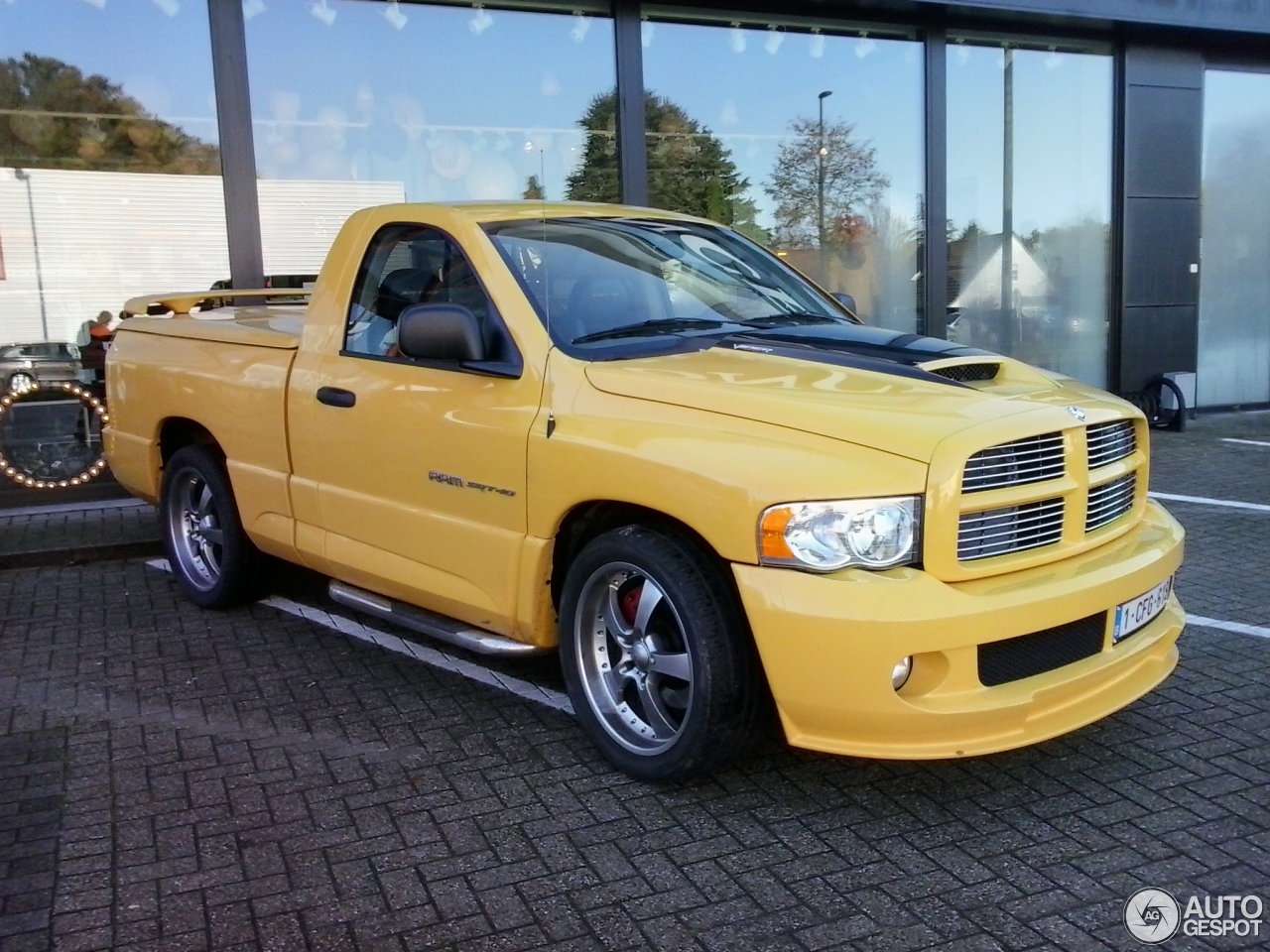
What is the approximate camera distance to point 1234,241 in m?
13.4

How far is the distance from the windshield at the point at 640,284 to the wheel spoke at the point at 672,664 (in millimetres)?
1153

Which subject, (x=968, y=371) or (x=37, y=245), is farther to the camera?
(x=37, y=245)

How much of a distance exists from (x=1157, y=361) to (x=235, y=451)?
10.7 metres

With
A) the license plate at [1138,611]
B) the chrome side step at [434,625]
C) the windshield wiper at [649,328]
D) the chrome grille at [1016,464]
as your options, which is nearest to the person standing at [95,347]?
the chrome side step at [434,625]

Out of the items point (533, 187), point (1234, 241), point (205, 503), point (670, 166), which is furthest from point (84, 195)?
point (1234, 241)

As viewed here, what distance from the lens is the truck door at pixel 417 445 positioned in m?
4.16

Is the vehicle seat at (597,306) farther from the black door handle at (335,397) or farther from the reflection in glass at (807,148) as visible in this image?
the reflection in glass at (807,148)

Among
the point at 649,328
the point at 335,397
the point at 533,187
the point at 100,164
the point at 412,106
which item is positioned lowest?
the point at 335,397

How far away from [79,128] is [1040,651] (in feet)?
26.9

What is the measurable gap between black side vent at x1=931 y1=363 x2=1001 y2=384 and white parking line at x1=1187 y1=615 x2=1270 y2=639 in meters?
2.16

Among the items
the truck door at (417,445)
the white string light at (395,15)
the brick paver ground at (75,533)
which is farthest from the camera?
the white string light at (395,15)

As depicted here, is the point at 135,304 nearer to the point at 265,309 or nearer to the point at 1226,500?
the point at 265,309

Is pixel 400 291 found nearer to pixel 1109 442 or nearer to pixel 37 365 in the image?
pixel 1109 442

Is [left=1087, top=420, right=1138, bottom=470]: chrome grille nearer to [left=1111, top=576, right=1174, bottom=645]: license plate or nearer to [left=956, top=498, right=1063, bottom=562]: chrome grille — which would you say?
[left=956, top=498, right=1063, bottom=562]: chrome grille
